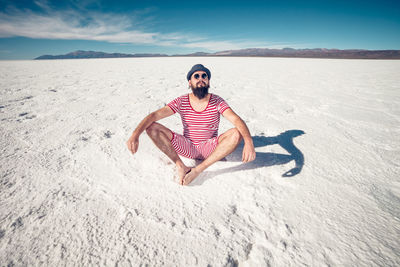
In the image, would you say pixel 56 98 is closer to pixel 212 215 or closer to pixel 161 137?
pixel 161 137

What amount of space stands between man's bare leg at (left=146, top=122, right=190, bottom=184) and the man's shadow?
188 mm

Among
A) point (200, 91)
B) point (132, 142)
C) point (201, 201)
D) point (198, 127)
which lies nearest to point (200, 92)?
point (200, 91)

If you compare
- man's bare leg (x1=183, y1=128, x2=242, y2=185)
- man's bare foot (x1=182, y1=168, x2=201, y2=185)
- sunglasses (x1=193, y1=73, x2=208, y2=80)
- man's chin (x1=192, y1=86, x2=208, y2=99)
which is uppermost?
sunglasses (x1=193, y1=73, x2=208, y2=80)

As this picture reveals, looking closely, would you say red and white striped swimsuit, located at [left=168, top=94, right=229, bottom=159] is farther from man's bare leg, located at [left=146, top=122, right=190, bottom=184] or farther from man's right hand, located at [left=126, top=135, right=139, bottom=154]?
man's right hand, located at [left=126, top=135, right=139, bottom=154]

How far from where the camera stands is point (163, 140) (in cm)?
155

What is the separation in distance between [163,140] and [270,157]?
3.93 feet

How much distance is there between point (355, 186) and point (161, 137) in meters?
1.73

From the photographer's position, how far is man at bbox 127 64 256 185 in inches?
59.1

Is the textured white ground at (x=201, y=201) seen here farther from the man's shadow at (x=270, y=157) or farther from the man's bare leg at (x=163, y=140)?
the man's bare leg at (x=163, y=140)

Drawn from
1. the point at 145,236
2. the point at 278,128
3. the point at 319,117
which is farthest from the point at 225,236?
the point at 319,117

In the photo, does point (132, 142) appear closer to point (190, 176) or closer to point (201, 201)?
point (190, 176)

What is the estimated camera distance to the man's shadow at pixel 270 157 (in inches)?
67.8

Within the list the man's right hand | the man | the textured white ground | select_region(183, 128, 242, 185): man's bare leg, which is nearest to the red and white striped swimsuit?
the man

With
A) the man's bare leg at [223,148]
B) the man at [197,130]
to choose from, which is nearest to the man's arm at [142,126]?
the man at [197,130]
